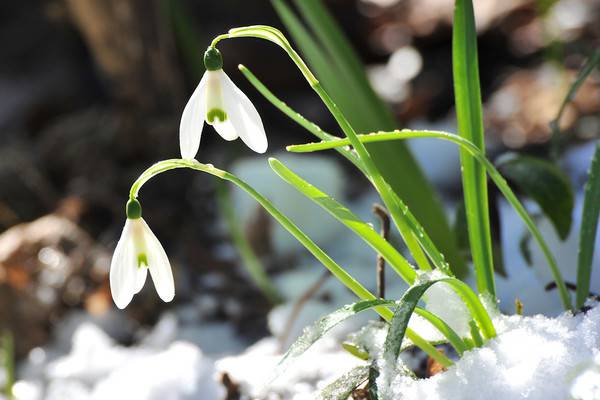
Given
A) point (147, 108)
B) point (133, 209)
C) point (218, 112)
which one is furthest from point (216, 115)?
point (147, 108)

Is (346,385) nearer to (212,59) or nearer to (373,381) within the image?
(373,381)

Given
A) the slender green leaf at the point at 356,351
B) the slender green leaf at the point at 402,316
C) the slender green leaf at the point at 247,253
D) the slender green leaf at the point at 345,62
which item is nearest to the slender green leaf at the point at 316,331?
the slender green leaf at the point at 402,316

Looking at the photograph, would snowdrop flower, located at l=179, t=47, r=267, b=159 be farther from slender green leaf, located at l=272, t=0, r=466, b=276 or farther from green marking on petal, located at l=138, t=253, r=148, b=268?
slender green leaf, located at l=272, t=0, r=466, b=276

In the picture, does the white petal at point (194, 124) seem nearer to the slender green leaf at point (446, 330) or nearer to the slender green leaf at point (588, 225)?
the slender green leaf at point (446, 330)

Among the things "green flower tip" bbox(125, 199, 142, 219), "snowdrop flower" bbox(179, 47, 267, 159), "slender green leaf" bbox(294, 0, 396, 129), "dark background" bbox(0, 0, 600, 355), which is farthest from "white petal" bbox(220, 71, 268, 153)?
"dark background" bbox(0, 0, 600, 355)

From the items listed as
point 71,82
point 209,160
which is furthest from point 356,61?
point 71,82

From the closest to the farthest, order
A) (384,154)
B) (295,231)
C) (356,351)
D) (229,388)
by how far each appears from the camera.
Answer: (295,231)
(356,351)
(229,388)
(384,154)
